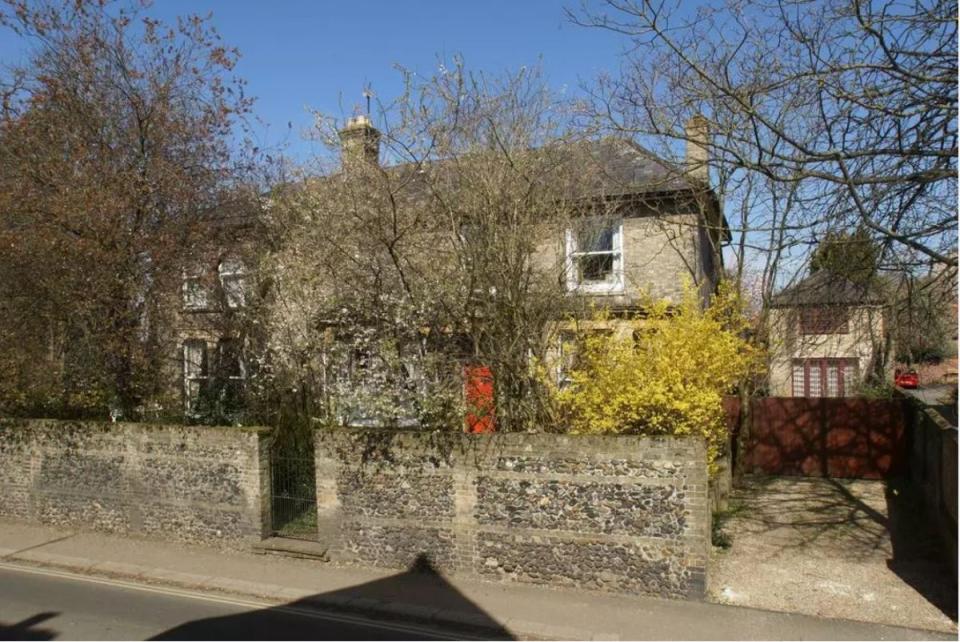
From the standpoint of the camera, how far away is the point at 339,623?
843 cm

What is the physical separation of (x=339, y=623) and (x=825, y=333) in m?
15.5

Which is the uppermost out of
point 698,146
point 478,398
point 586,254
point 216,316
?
point 698,146

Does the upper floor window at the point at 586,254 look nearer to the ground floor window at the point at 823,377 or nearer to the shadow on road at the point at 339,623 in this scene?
the shadow on road at the point at 339,623

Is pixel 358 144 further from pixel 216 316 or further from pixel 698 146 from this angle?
pixel 698 146

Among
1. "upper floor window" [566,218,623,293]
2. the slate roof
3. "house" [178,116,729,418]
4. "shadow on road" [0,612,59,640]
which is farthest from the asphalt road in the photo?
the slate roof

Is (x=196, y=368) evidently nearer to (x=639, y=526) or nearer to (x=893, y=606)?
(x=639, y=526)

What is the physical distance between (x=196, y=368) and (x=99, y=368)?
10.9 feet

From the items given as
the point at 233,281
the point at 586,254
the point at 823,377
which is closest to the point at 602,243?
the point at 586,254

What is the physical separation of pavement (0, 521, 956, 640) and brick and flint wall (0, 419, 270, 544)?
45 cm

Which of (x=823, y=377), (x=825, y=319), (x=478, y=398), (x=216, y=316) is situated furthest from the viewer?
(x=823, y=377)

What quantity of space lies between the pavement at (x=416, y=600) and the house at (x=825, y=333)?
21.3 feet

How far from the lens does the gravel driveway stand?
8.35 meters

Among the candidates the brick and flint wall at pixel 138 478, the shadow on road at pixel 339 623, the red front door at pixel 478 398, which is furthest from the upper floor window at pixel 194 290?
the shadow on road at pixel 339 623

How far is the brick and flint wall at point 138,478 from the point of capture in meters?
11.1
